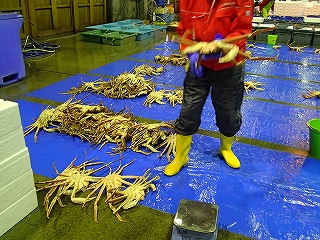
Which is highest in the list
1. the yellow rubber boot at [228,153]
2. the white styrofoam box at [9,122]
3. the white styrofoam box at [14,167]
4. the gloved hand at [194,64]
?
the gloved hand at [194,64]

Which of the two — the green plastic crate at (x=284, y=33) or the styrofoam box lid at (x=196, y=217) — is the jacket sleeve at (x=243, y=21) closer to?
the styrofoam box lid at (x=196, y=217)

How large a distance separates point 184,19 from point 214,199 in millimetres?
1263

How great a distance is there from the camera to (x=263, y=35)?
26.1 feet

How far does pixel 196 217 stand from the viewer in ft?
5.34

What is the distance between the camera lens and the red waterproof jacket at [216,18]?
1.99 m

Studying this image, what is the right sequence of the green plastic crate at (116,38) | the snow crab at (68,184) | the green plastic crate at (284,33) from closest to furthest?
1. the snow crab at (68,184)
2. the green plastic crate at (116,38)
3. the green plastic crate at (284,33)

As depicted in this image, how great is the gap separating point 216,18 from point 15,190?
1630 millimetres

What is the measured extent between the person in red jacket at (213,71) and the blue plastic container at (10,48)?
304cm

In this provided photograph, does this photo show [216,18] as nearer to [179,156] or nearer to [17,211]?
[179,156]

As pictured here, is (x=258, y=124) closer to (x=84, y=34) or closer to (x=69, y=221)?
(x=69, y=221)

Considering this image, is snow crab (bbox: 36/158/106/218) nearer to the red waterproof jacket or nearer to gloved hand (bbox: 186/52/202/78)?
gloved hand (bbox: 186/52/202/78)

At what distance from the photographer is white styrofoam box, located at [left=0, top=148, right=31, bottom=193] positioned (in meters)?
1.72

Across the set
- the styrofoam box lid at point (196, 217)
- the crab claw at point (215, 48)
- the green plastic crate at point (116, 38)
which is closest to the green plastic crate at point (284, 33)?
the green plastic crate at point (116, 38)

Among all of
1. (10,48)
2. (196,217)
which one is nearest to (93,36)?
(10,48)
